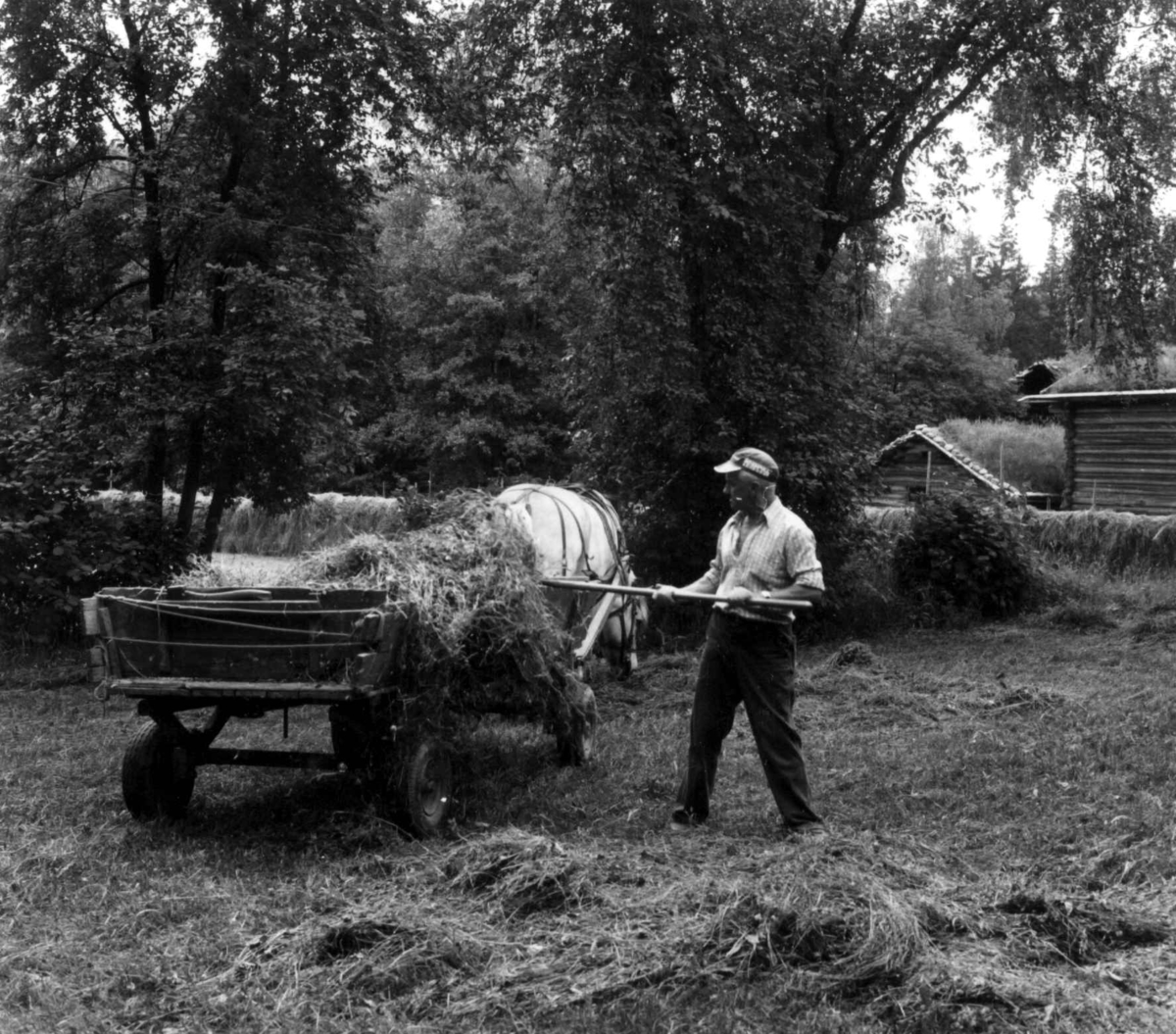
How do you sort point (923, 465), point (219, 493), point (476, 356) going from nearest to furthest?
point (219, 493), point (923, 465), point (476, 356)

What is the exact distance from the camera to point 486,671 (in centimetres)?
718

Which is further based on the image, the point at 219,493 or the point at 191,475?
the point at 219,493

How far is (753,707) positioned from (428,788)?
172 centimetres

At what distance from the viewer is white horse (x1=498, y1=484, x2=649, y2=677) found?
8719mm

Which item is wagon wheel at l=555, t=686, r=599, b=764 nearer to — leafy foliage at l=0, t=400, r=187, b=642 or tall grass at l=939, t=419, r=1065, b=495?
leafy foliage at l=0, t=400, r=187, b=642

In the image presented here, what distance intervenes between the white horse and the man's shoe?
5.63ft

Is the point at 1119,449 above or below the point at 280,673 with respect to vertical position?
above

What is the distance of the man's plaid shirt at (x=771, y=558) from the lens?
6.75 m

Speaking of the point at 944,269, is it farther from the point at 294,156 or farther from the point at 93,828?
the point at 93,828

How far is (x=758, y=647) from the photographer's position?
6.82 m

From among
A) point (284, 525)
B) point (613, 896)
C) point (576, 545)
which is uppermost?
point (576, 545)

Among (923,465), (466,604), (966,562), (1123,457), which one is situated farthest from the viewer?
(923,465)

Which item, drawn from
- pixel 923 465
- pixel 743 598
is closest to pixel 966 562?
pixel 743 598

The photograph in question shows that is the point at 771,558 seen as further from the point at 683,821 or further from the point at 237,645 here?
the point at 237,645
